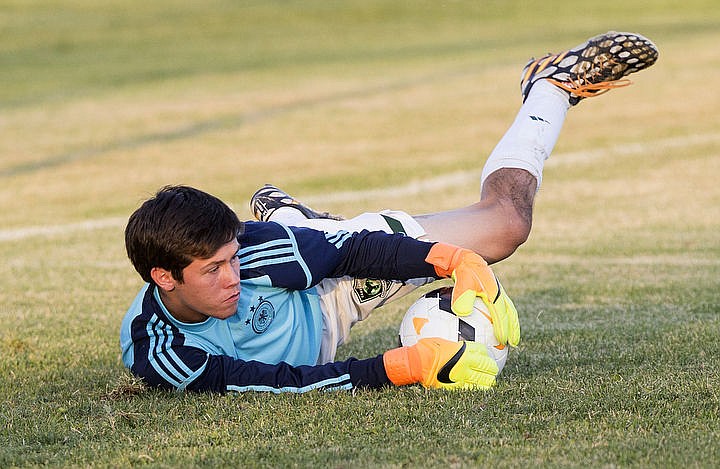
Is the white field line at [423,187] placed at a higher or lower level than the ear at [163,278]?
lower

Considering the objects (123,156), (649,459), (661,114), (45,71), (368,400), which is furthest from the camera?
(45,71)

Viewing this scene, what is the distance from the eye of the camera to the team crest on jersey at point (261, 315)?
15.1 feet

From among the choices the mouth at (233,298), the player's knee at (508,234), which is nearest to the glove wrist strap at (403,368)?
the mouth at (233,298)

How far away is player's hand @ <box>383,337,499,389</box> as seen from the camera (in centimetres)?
436

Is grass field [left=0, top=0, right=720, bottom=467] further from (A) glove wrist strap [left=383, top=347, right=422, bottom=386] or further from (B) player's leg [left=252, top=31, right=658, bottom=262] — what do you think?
(B) player's leg [left=252, top=31, right=658, bottom=262]

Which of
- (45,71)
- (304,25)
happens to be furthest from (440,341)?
(304,25)

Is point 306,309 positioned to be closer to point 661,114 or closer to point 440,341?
point 440,341

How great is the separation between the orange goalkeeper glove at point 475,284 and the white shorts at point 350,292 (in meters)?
0.35

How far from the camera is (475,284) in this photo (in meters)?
4.46

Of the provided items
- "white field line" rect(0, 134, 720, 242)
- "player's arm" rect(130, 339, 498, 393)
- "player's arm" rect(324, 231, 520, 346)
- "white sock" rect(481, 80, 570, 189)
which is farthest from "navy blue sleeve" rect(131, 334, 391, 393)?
"white field line" rect(0, 134, 720, 242)

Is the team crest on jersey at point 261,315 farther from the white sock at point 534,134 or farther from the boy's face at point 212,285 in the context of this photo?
the white sock at point 534,134

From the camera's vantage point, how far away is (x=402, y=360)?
438cm

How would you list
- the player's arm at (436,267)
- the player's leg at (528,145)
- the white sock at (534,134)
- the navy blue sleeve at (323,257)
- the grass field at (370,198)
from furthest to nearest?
the white sock at (534,134) → the player's leg at (528,145) → the navy blue sleeve at (323,257) → the player's arm at (436,267) → the grass field at (370,198)

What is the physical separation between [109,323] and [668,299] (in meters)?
3.65
